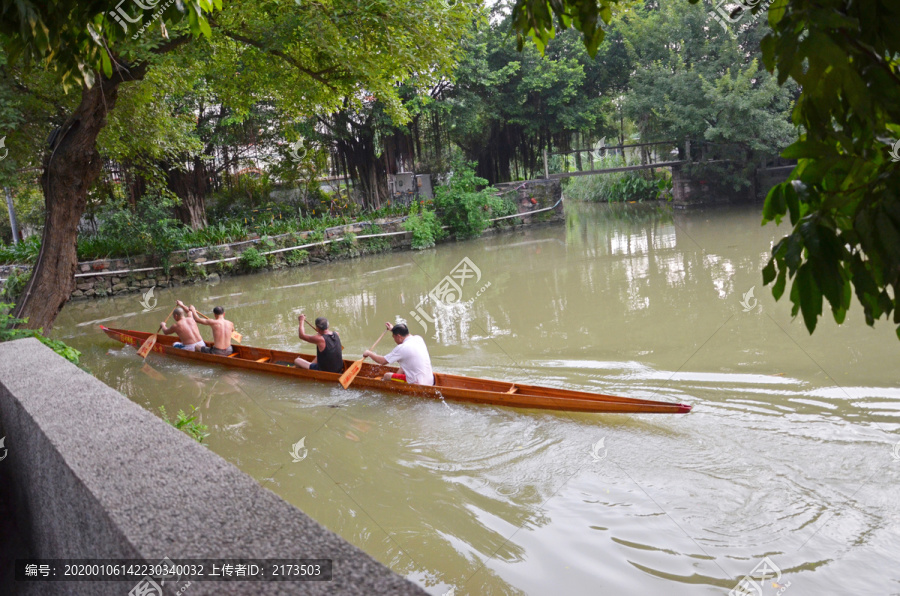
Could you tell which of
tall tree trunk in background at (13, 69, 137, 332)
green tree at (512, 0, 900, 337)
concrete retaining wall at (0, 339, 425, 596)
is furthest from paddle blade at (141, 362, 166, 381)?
green tree at (512, 0, 900, 337)

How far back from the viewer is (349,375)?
7535 millimetres

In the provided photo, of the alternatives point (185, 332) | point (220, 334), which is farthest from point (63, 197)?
point (185, 332)

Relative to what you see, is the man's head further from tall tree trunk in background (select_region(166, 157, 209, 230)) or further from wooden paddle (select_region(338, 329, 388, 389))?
tall tree trunk in background (select_region(166, 157, 209, 230))

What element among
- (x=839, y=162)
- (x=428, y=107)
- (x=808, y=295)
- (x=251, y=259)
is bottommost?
(x=251, y=259)

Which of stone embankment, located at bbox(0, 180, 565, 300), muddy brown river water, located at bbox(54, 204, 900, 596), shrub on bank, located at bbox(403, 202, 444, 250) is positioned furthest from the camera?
shrub on bank, located at bbox(403, 202, 444, 250)

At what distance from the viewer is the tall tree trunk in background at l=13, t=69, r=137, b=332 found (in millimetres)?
7387

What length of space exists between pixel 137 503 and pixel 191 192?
20879 mm

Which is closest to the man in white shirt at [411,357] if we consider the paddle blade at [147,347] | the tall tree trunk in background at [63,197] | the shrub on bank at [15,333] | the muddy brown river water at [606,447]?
the muddy brown river water at [606,447]

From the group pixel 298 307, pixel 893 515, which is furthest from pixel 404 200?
pixel 893 515

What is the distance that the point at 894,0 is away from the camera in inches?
49.6

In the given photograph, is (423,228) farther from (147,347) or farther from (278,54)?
(147,347)

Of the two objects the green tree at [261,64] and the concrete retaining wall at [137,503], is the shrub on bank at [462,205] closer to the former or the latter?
the green tree at [261,64]

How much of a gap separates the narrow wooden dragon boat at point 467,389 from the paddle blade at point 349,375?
0.11 meters

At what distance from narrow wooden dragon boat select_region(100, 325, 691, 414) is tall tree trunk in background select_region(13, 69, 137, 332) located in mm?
2420
